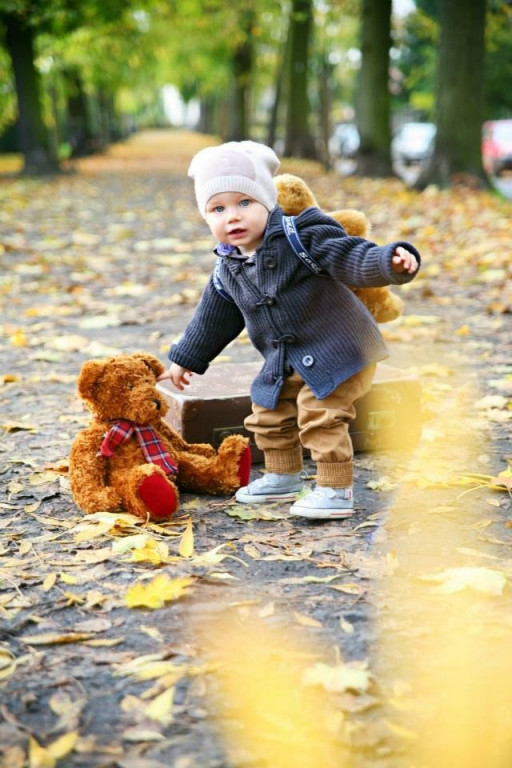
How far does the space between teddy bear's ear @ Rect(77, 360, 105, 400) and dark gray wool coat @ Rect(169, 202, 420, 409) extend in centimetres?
54

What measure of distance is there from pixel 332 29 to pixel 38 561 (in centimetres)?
2857

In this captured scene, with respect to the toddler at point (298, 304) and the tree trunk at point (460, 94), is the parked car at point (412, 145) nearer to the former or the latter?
the tree trunk at point (460, 94)

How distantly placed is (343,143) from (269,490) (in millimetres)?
29931

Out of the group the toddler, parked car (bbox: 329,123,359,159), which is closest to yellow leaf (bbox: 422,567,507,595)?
the toddler

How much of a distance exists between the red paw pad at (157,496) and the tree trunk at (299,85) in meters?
20.7

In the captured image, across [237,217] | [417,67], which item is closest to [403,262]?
[237,217]

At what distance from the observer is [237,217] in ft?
9.86

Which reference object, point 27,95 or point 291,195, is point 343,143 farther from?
point 291,195

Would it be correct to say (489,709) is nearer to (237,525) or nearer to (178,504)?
(237,525)

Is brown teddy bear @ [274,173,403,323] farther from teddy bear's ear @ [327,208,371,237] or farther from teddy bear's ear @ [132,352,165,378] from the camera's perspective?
teddy bear's ear @ [132,352,165,378]

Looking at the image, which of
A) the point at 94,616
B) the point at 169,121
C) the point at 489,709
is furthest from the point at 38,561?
the point at 169,121

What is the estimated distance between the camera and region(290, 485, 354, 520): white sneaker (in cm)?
306

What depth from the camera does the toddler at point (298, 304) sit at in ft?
9.87

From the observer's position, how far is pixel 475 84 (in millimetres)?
12727
